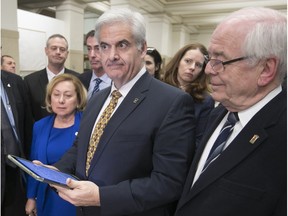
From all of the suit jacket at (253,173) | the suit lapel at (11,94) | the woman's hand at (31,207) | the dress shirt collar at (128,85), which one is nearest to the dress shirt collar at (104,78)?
the suit lapel at (11,94)

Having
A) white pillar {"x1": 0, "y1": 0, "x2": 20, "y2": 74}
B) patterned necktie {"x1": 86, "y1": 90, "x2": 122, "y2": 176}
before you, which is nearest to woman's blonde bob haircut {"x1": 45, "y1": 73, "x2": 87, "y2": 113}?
patterned necktie {"x1": 86, "y1": 90, "x2": 122, "y2": 176}

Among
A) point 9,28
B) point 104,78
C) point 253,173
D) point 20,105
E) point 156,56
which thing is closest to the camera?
point 253,173

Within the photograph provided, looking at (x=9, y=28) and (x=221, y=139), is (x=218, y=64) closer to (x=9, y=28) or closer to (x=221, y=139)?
(x=221, y=139)

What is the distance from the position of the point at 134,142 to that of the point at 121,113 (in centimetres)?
Answer: 16

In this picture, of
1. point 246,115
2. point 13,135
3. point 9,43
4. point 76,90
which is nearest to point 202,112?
point 246,115

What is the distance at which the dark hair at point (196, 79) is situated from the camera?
2.00 metres

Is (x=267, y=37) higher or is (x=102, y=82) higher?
(x=267, y=37)

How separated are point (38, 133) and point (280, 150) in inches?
71.0

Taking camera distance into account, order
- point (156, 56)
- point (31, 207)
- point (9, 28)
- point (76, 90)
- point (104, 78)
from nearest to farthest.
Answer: point (31, 207) < point (76, 90) < point (156, 56) < point (104, 78) < point (9, 28)

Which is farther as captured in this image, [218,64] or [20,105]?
[20,105]

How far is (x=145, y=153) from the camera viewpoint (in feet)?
3.99

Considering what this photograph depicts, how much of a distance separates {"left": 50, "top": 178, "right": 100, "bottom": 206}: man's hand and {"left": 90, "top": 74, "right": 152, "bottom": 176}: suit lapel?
165 mm

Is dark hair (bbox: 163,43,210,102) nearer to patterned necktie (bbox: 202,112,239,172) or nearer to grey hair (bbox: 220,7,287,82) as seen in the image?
patterned necktie (bbox: 202,112,239,172)

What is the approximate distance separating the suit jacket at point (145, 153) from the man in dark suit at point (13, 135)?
3.63 ft
